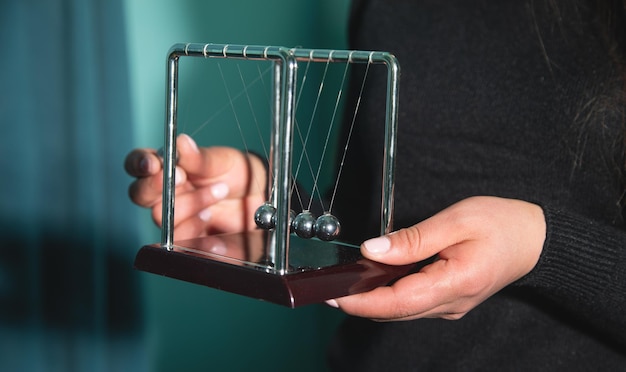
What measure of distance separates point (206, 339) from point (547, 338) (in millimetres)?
732

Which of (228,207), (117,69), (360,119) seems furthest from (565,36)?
(117,69)

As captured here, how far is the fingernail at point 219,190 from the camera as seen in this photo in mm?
783

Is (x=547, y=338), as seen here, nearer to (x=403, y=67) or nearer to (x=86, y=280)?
(x=403, y=67)

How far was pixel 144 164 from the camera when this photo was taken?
2.41 ft

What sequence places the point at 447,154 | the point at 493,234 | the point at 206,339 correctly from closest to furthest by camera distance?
the point at 493,234
the point at 447,154
the point at 206,339

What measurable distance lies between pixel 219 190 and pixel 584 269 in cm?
35

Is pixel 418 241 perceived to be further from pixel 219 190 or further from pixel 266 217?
pixel 219 190

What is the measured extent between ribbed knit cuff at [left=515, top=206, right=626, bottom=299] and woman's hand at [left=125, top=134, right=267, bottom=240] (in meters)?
0.29

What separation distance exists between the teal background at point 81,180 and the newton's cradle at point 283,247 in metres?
0.41

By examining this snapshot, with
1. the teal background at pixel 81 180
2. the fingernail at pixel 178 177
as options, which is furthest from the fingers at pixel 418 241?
the teal background at pixel 81 180

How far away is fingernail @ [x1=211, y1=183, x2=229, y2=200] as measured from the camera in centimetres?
78

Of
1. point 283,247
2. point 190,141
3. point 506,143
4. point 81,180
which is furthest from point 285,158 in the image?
point 81,180

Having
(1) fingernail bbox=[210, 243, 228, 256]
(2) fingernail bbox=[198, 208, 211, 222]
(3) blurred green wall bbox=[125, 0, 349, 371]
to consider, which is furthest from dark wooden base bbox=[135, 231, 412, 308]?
(3) blurred green wall bbox=[125, 0, 349, 371]

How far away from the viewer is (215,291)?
54.7 inches
